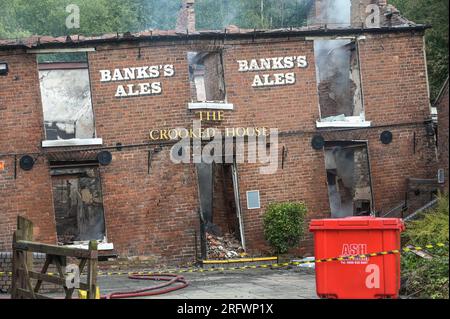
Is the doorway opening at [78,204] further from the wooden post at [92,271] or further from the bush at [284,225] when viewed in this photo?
the wooden post at [92,271]

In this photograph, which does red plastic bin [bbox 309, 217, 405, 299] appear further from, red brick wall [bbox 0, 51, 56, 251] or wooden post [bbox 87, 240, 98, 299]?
red brick wall [bbox 0, 51, 56, 251]

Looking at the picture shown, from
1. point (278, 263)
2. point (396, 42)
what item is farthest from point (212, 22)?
point (278, 263)

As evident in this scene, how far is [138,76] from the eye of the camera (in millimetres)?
19703

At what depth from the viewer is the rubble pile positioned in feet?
65.5

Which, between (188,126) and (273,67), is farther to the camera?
(273,67)

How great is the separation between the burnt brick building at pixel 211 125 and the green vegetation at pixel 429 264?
533 centimetres

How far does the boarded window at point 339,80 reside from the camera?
21297mm

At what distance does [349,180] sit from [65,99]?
8621mm

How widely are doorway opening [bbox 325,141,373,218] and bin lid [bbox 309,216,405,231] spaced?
28.7 ft

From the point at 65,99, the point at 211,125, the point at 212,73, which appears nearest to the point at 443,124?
the point at 211,125

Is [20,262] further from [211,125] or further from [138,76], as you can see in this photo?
[211,125]

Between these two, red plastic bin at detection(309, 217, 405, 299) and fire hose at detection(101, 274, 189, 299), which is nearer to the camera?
red plastic bin at detection(309, 217, 405, 299)

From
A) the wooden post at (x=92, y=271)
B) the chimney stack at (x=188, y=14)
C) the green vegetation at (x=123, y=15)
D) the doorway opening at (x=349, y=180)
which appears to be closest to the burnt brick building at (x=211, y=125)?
the doorway opening at (x=349, y=180)

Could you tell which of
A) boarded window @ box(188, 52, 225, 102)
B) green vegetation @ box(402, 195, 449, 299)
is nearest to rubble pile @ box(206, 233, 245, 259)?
boarded window @ box(188, 52, 225, 102)
